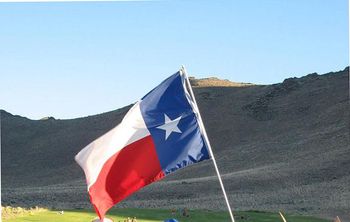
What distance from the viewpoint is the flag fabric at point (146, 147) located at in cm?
906

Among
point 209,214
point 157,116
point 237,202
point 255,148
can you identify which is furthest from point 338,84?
point 157,116

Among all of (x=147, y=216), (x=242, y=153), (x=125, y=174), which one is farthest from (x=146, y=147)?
(x=242, y=153)

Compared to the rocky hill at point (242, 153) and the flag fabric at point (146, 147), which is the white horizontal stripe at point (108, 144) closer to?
the flag fabric at point (146, 147)

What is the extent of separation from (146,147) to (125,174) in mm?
462

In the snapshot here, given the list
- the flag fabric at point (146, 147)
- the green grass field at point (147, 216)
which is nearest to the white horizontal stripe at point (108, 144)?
the flag fabric at point (146, 147)

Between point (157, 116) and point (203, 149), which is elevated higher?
point (157, 116)

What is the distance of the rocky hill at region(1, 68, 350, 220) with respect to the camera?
37.8m

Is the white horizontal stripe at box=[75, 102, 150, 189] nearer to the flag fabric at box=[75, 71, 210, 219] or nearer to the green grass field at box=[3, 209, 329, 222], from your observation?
the flag fabric at box=[75, 71, 210, 219]

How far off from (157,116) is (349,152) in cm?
4185

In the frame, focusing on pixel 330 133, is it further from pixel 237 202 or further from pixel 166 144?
pixel 166 144

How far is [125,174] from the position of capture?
920cm

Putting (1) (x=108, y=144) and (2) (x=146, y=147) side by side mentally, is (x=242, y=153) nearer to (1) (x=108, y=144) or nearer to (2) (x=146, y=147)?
(2) (x=146, y=147)

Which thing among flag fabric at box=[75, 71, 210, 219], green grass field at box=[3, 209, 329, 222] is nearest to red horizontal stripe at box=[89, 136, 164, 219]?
flag fabric at box=[75, 71, 210, 219]

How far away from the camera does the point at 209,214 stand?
926 inches
